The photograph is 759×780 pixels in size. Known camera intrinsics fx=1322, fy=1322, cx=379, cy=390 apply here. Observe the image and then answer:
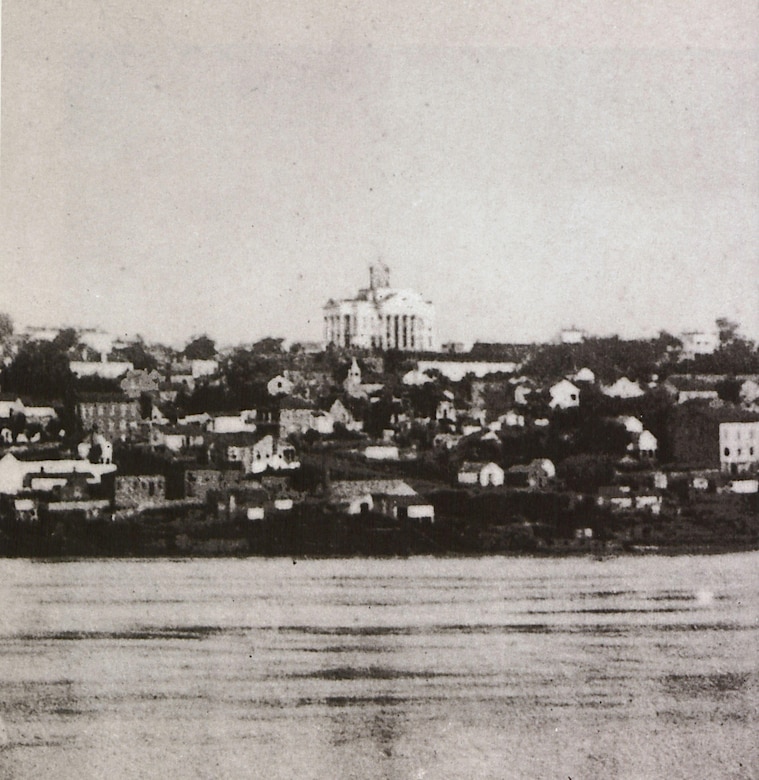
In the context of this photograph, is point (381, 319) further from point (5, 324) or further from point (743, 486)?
point (743, 486)

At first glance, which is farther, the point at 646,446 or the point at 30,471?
the point at 646,446

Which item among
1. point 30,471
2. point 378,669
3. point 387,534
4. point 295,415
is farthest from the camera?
point 387,534

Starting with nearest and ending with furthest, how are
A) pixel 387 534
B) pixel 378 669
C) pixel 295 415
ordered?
pixel 378 669 < pixel 295 415 < pixel 387 534

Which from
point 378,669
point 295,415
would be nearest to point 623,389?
point 295,415

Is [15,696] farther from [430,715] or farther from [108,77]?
[108,77]

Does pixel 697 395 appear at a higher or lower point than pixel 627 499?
higher

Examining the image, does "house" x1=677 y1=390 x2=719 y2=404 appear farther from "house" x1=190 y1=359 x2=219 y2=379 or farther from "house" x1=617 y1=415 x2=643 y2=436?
"house" x1=190 y1=359 x2=219 y2=379

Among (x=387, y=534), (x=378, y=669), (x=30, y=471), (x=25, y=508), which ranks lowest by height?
(x=378, y=669)

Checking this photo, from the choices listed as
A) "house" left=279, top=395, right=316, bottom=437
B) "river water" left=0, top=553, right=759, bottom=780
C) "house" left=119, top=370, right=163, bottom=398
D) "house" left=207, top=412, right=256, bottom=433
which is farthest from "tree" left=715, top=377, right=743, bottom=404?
"house" left=119, top=370, right=163, bottom=398
